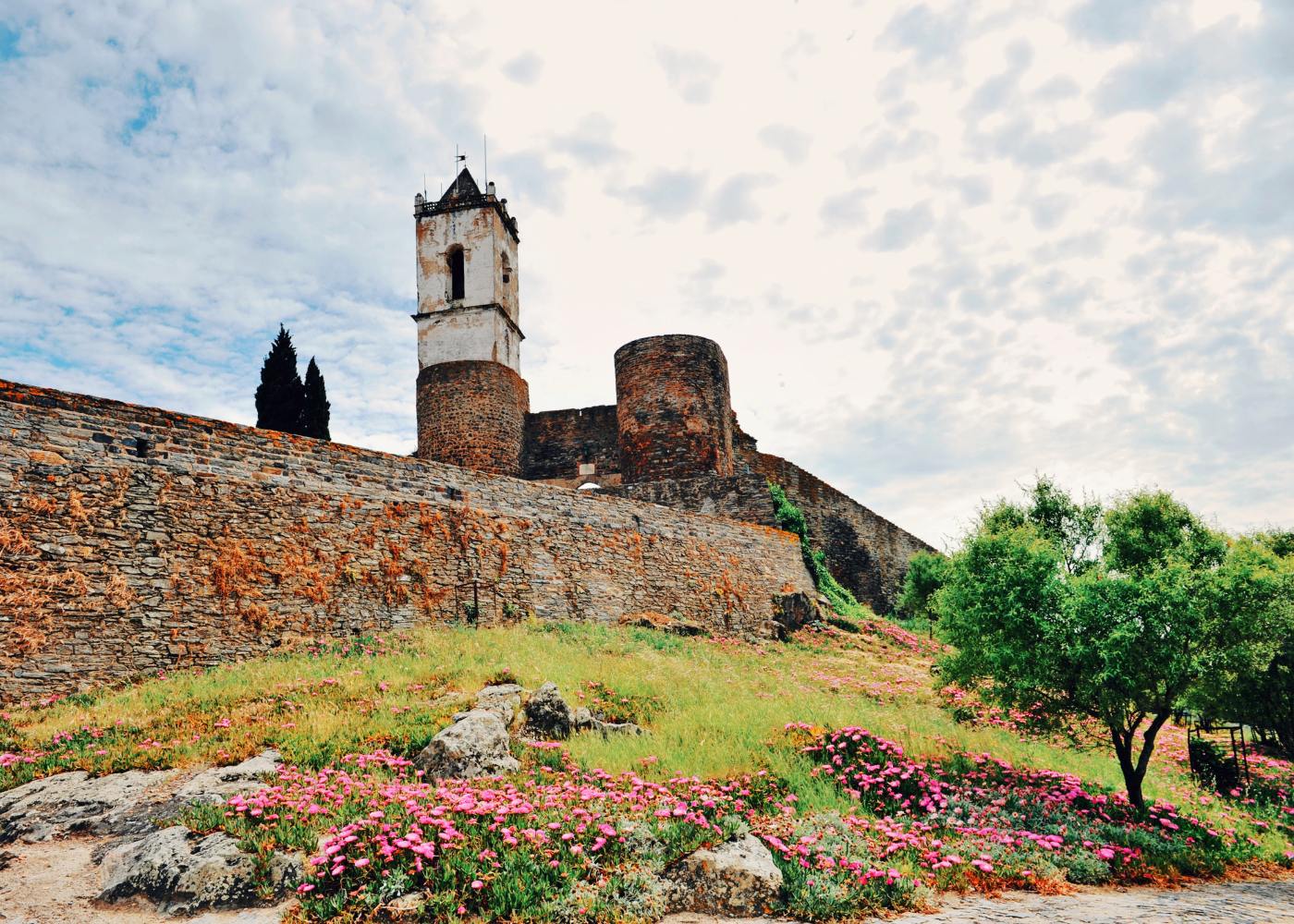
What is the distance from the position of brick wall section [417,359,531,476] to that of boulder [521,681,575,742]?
62.0 feet

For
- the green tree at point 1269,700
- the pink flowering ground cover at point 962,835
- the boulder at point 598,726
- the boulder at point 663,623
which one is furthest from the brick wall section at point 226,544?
the green tree at point 1269,700

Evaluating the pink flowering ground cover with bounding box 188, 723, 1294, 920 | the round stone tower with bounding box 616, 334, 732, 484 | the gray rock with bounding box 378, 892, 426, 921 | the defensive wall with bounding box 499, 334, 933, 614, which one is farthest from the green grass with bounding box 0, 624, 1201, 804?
the round stone tower with bounding box 616, 334, 732, 484

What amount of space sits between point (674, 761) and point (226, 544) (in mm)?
6966

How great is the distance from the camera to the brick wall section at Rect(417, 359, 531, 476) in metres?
27.3

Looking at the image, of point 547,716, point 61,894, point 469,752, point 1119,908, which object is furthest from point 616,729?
point 61,894

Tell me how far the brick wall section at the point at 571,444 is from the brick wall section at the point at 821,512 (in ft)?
8.20

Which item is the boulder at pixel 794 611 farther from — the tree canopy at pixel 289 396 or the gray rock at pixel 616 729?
the tree canopy at pixel 289 396

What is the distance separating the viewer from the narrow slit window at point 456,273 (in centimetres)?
3189

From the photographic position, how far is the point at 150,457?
9906 millimetres

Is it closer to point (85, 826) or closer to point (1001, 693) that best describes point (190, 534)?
point (85, 826)

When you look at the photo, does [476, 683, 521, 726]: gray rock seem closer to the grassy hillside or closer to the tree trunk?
the grassy hillside

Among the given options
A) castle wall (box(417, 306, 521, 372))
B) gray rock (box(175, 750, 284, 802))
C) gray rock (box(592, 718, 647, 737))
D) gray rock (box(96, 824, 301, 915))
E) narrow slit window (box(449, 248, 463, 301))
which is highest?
narrow slit window (box(449, 248, 463, 301))

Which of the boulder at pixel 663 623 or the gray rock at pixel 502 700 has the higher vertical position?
the boulder at pixel 663 623

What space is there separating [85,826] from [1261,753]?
18652 millimetres
